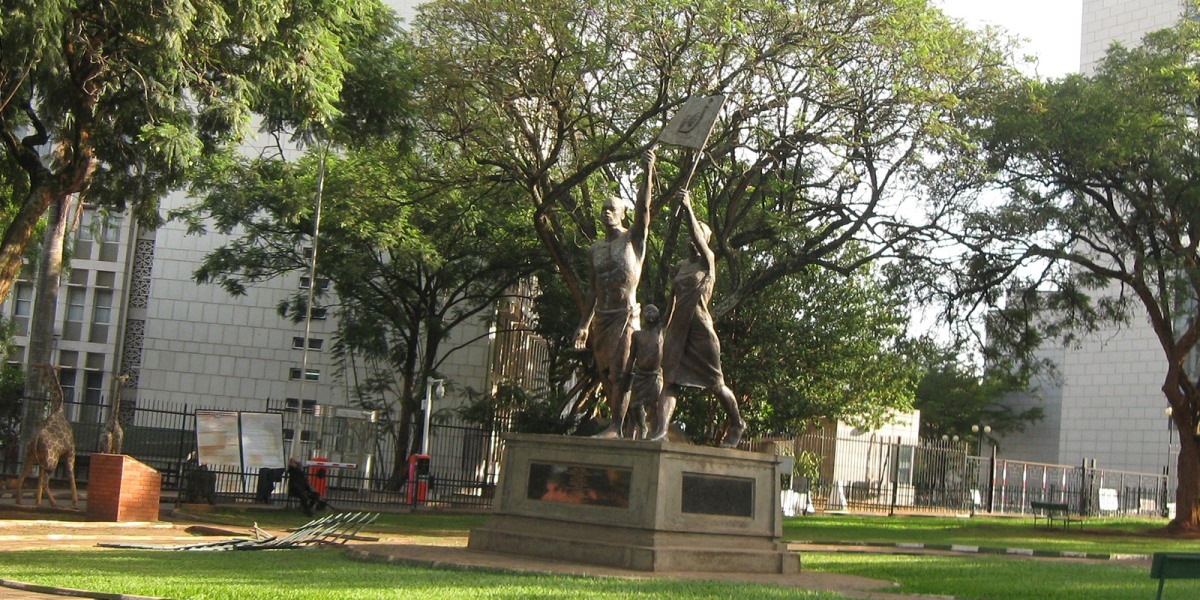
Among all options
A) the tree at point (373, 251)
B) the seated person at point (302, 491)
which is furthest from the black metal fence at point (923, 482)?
the seated person at point (302, 491)

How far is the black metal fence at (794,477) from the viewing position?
86.8 ft

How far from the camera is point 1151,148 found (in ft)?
78.2

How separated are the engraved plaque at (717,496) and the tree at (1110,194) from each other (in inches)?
537

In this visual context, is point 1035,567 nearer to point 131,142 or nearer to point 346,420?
point 131,142

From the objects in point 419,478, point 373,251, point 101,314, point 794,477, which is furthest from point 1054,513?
point 101,314

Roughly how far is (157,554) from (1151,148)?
1949 centimetres

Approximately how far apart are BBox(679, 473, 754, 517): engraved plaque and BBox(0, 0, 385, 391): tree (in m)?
8.11

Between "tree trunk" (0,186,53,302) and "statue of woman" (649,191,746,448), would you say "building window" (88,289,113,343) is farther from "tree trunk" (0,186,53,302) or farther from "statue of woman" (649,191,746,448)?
"statue of woman" (649,191,746,448)

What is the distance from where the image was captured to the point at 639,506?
37.9 ft

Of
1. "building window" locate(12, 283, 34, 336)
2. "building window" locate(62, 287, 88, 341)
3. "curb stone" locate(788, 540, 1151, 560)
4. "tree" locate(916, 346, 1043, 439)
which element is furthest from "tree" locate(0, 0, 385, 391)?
"tree" locate(916, 346, 1043, 439)

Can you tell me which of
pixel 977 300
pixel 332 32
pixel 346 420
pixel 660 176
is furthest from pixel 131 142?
pixel 977 300

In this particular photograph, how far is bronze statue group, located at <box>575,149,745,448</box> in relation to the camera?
12594mm

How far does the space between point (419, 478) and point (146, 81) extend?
1242 cm

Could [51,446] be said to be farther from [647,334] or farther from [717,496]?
[717,496]
